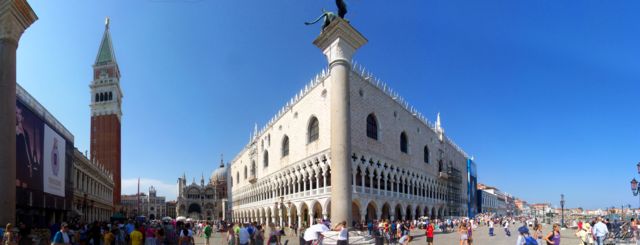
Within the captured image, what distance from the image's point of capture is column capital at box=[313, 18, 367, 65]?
1213 centimetres

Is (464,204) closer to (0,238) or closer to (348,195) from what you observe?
(348,195)

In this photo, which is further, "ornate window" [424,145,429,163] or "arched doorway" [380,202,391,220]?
"ornate window" [424,145,429,163]

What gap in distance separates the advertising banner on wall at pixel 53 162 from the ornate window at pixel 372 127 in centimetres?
2458

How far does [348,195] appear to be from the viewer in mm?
11977

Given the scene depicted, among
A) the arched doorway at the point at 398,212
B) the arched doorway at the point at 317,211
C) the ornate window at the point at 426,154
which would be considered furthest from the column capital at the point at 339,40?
the ornate window at the point at 426,154

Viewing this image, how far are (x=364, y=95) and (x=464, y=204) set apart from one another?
40394 mm

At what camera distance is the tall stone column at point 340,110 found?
11930 millimetres

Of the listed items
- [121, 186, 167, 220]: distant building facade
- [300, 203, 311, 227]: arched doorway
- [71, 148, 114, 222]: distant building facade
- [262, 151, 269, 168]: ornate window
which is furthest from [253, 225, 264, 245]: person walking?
[121, 186, 167, 220]: distant building facade

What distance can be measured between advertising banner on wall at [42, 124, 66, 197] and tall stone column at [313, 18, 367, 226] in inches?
1040

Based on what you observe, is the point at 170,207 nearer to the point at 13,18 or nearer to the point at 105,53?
the point at 105,53

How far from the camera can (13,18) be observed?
12219mm

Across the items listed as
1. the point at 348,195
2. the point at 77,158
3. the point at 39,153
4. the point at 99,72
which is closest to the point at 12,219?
the point at 348,195

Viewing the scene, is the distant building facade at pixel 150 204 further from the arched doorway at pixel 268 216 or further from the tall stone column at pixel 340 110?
the tall stone column at pixel 340 110

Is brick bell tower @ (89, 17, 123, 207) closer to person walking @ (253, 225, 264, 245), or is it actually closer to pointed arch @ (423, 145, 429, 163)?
pointed arch @ (423, 145, 429, 163)
